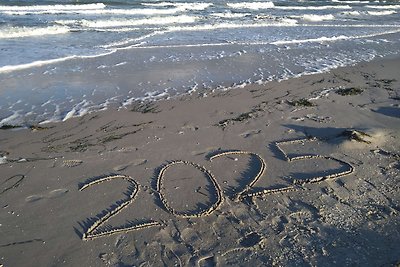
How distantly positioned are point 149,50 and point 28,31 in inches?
208

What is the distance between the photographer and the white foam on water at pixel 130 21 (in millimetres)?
16922

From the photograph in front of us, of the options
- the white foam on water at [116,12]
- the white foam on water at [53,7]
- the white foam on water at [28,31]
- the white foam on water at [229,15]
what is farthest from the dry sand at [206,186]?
the white foam on water at [53,7]

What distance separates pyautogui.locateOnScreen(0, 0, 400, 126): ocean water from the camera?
8695 mm

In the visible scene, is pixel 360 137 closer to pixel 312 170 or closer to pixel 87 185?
pixel 312 170

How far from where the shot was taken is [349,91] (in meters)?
9.13

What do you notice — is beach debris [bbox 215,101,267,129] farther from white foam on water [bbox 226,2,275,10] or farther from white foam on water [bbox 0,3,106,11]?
white foam on water [bbox 226,2,275,10]

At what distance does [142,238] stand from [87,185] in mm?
1403

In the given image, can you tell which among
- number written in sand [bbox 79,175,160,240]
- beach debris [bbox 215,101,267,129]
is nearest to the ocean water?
beach debris [bbox 215,101,267,129]

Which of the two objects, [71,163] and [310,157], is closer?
[71,163]

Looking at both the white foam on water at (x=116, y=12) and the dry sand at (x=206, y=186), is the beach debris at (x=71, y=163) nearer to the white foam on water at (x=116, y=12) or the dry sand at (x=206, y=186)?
the dry sand at (x=206, y=186)

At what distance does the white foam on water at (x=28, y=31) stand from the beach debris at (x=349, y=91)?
34.8 ft

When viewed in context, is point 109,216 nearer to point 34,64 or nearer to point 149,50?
point 34,64

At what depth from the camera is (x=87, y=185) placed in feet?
17.8

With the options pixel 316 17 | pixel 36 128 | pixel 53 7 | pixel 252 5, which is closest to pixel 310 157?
pixel 36 128
